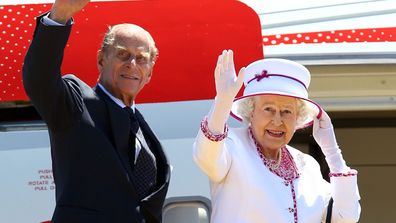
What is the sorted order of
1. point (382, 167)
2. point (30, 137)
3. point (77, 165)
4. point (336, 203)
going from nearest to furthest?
1. point (77, 165)
2. point (336, 203)
3. point (30, 137)
4. point (382, 167)

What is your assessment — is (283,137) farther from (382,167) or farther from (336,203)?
(382,167)

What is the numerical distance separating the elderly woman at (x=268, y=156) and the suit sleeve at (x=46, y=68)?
0.48 meters

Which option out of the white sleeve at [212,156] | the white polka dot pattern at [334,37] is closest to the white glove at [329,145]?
the white sleeve at [212,156]

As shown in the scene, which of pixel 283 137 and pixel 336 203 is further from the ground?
pixel 283 137

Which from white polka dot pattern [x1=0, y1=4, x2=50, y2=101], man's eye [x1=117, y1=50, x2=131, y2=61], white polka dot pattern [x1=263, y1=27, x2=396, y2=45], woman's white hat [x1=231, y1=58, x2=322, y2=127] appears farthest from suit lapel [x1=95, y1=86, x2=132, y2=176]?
white polka dot pattern [x1=263, y1=27, x2=396, y2=45]

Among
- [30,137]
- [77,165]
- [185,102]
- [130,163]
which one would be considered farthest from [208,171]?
[30,137]

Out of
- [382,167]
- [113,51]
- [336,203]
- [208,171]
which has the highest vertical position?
[113,51]

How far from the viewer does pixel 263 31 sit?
11.3 feet

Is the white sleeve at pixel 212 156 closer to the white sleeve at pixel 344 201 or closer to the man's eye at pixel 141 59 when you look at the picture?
the man's eye at pixel 141 59

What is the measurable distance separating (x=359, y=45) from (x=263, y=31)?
40 cm

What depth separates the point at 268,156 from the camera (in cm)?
272

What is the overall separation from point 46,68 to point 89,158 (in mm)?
328

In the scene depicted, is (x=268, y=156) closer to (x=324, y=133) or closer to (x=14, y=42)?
(x=324, y=133)

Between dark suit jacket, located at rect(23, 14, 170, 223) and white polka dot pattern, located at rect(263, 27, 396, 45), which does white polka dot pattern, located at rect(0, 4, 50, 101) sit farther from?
white polka dot pattern, located at rect(263, 27, 396, 45)
